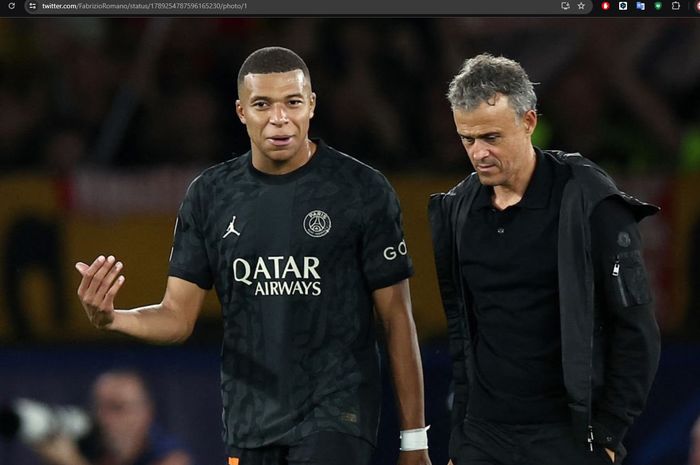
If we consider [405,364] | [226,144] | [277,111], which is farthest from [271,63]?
[226,144]

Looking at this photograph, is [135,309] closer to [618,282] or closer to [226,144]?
[618,282]

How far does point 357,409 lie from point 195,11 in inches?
70.1

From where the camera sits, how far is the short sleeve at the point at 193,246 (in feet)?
14.2

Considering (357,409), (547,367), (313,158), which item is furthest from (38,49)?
(547,367)

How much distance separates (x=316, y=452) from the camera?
4062mm

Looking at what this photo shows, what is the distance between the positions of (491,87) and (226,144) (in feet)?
9.27

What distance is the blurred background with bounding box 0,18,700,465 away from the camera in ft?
19.4

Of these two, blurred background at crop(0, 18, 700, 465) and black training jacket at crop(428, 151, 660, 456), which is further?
blurred background at crop(0, 18, 700, 465)

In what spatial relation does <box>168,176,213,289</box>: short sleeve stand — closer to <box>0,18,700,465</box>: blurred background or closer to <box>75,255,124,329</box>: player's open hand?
<box>75,255,124,329</box>: player's open hand

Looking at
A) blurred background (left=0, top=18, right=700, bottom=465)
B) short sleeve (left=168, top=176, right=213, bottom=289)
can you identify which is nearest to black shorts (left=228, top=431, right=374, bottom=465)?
short sleeve (left=168, top=176, right=213, bottom=289)

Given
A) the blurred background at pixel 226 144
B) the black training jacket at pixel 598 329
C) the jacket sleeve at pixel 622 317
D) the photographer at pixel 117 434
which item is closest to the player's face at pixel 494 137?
the black training jacket at pixel 598 329

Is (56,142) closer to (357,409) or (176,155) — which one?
(176,155)

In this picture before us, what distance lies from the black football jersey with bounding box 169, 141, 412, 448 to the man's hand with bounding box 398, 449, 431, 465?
0.42 feet

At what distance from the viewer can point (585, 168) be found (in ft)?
12.7
